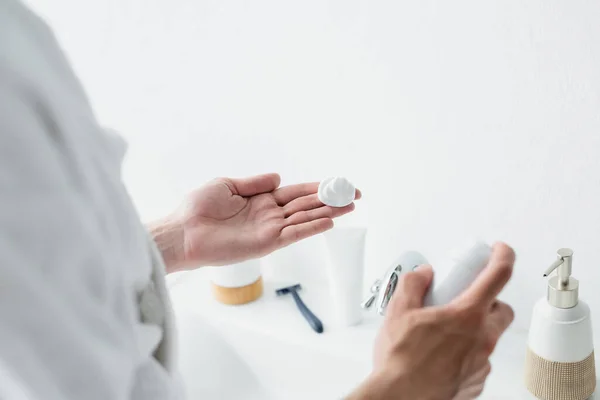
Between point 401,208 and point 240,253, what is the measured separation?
0.25 m

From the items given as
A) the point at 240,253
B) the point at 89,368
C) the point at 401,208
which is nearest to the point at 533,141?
the point at 401,208

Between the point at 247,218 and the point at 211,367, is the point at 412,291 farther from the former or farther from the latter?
the point at 211,367

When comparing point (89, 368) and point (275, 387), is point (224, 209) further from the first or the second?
point (89, 368)

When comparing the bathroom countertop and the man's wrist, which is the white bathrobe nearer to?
the man's wrist

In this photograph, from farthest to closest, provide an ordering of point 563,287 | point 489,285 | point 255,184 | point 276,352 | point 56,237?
point 276,352
point 255,184
point 563,287
point 489,285
point 56,237

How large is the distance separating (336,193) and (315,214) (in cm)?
3

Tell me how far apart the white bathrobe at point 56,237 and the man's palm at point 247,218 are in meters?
0.29

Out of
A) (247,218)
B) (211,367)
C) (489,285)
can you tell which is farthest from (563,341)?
(211,367)

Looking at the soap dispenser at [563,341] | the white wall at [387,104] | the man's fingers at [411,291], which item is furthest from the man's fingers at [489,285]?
the white wall at [387,104]

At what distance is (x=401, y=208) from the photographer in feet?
2.65

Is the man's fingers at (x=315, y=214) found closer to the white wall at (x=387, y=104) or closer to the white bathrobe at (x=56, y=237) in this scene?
the white wall at (x=387, y=104)

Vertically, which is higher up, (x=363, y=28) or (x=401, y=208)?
(x=363, y=28)

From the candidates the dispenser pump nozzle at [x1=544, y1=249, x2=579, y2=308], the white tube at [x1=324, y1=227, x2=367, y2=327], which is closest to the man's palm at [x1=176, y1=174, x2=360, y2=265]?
the white tube at [x1=324, y1=227, x2=367, y2=327]

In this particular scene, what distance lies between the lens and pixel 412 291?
48 cm
